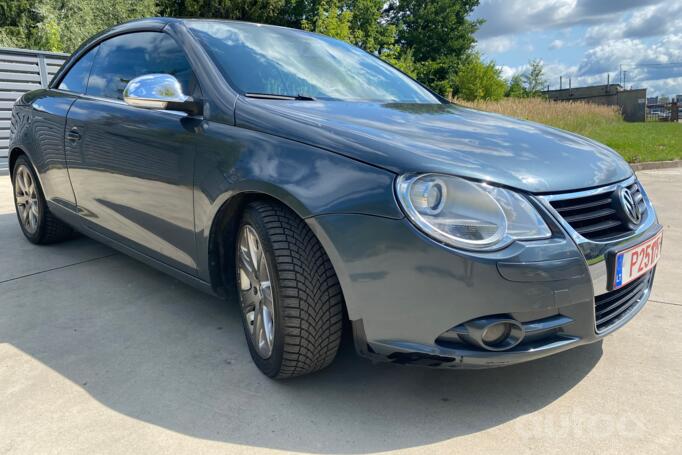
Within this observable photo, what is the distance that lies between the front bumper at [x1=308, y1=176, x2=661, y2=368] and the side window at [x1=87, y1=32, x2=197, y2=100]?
122 cm

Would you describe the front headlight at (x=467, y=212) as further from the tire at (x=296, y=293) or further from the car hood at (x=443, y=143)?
the tire at (x=296, y=293)

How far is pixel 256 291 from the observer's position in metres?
2.18

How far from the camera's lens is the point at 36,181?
387 centimetres

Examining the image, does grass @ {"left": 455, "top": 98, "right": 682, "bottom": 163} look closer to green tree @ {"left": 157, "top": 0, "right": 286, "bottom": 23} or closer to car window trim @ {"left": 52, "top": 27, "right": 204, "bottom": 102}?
car window trim @ {"left": 52, "top": 27, "right": 204, "bottom": 102}

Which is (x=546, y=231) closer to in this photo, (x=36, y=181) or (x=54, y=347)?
(x=54, y=347)

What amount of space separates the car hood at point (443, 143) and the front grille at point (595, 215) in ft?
0.18

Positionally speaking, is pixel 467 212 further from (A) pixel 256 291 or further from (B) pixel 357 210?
(A) pixel 256 291

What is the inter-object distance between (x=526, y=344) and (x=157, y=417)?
1.29 m

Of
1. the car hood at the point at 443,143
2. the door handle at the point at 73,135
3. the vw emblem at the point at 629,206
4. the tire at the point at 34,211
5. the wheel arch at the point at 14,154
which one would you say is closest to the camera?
the car hood at the point at 443,143

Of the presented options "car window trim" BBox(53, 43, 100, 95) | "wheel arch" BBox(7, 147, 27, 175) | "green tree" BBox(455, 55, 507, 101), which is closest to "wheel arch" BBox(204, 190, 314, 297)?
"car window trim" BBox(53, 43, 100, 95)

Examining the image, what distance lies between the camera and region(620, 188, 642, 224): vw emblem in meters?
2.00

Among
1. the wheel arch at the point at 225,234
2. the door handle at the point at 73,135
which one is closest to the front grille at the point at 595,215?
the wheel arch at the point at 225,234

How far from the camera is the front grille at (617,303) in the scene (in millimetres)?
1890

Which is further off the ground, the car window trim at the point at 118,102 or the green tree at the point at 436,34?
the green tree at the point at 436,34
